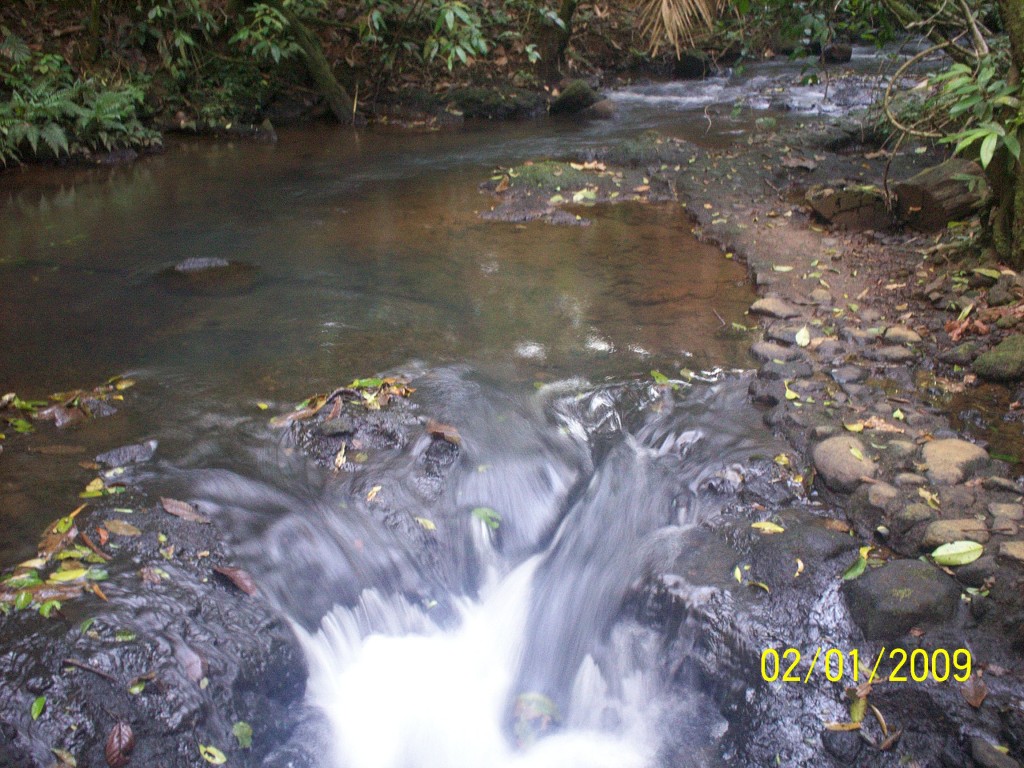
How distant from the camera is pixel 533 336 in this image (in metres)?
5.21

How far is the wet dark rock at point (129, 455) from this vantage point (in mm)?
3666

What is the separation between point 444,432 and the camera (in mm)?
4074

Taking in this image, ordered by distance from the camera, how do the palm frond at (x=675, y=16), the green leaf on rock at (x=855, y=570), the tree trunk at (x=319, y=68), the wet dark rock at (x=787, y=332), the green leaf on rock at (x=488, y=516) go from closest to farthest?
the green leaf on rock at (x=855, y=570) → the green leaf on rock at (x=488, y=516) → the wet dark rock at (x=787, y=332) → the palm frond at (x=675, y=16) → the tree trunk at (x=319, y=68)

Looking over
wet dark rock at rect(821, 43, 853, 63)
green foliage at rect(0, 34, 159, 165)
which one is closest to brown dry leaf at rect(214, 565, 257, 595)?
green foliage at rect(0, 34, 159, 165)

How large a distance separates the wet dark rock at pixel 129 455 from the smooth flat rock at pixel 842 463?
3.19 m

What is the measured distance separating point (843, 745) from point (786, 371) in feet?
7.62

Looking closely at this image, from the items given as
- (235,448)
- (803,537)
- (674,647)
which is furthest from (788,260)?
(235,448)

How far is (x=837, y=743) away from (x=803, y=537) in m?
0.86

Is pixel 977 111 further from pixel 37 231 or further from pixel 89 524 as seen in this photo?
pixel 37 231

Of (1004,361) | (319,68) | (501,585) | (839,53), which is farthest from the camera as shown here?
(839,53)

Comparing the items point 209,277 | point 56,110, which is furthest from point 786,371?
point 56,110

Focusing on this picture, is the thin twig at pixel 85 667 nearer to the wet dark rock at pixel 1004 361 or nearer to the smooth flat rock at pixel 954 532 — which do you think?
the smooth flat rock at pixel 954 532

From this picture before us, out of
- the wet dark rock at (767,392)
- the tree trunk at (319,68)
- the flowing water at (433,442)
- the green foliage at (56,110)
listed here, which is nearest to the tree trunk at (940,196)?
the flowing water at (433,442)
